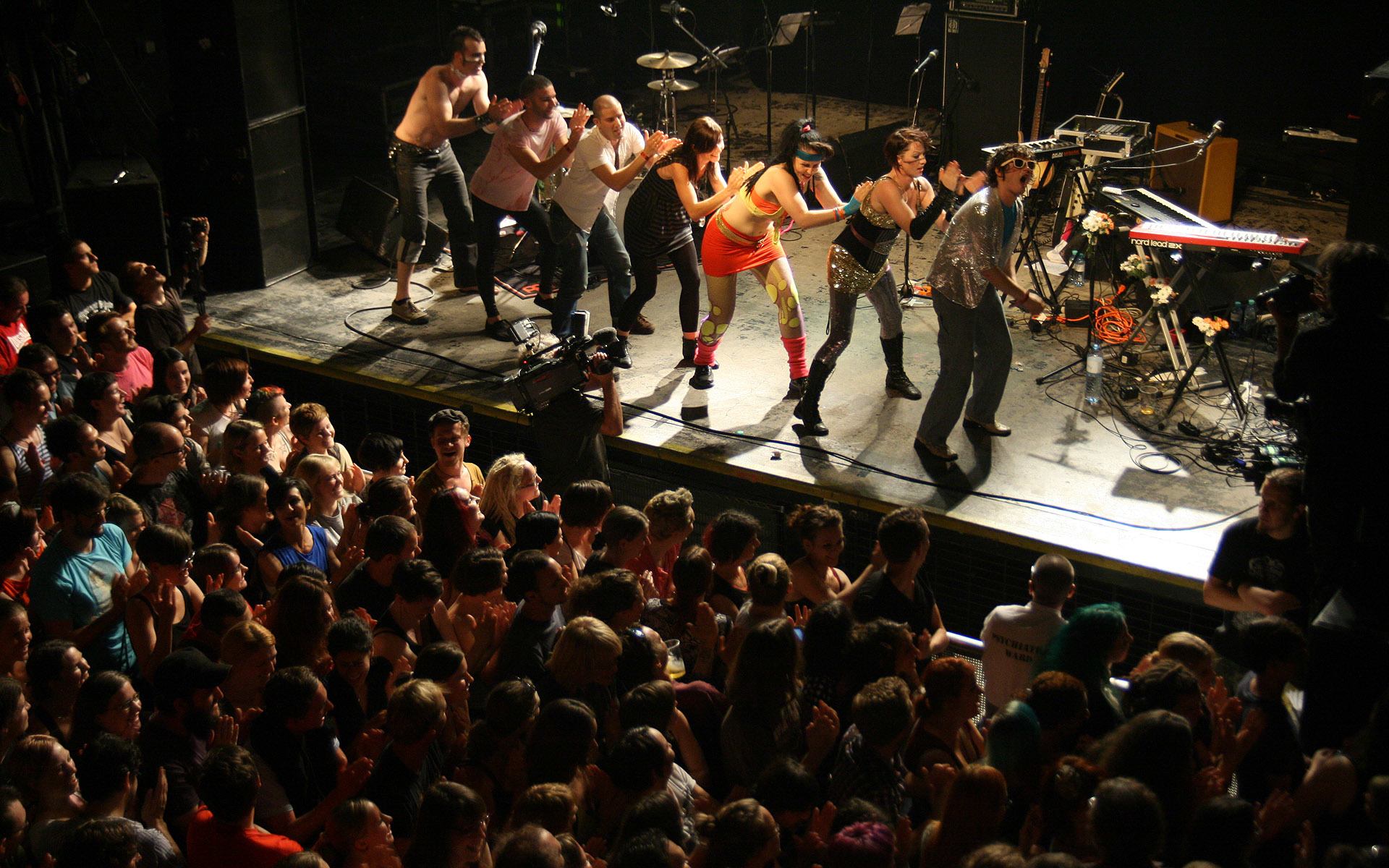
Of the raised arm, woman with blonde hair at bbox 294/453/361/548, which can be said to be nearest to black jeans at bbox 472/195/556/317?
the raised arm

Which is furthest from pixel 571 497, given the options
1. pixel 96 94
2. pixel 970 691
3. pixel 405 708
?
pixel 96 94

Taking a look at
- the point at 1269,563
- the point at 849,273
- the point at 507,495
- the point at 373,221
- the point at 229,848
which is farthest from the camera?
the point at 373,221

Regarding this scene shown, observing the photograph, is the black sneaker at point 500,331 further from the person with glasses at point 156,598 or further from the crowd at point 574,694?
the person with glasses at point 156,598

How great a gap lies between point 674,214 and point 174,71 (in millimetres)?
3408

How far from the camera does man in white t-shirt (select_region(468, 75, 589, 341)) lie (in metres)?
6.74

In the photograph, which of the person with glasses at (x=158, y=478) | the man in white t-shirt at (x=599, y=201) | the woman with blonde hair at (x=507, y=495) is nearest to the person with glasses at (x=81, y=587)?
the person with glasses at (x=158, y=478)

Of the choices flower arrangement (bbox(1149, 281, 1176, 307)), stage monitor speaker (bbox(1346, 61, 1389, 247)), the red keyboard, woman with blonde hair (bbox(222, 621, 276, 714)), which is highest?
stage monitor speaker (bbox(1346, 61, 1389, 247))

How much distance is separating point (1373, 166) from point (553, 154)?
409 centimetres

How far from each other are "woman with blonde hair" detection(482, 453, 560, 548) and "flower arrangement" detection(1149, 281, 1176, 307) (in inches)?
130

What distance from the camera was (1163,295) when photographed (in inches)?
253

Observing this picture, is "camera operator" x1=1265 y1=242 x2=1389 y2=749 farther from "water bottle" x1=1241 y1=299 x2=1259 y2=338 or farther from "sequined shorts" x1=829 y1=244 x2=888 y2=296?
"water bottle" x1=1241 y1=299 x2=1259 y2=338

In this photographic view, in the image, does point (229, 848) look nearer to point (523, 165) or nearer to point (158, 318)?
point (158, 318)

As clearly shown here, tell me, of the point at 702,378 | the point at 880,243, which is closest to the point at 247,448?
the point at 702,378

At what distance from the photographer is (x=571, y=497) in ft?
14.9
